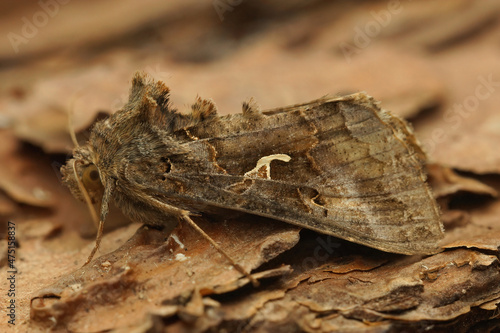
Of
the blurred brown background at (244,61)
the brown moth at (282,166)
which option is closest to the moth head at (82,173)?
the brown moth at (282,166)

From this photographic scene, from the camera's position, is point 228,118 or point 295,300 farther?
point 228,118

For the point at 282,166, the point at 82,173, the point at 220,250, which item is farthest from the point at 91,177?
the point at 282,166

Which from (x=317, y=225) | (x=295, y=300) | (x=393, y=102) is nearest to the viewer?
(x=295, y=300)

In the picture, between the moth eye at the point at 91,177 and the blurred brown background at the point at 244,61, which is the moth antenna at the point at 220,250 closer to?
the moth eye at the point at 91,177

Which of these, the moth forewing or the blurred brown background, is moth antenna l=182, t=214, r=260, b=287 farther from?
the blurred brown background

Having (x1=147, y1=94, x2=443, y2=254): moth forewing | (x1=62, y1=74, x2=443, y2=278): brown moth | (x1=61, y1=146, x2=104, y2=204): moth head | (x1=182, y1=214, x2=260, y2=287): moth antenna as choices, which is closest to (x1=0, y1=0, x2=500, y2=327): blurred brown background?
(x1=61, y1=146, x2=104, y2=204): moth head

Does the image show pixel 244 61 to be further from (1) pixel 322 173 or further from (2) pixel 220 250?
(2) pixel 220 250

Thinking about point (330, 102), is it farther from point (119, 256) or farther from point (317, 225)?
point (119, 256)

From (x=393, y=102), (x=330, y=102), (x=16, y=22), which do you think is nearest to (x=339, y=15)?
(x=393, y=102)
